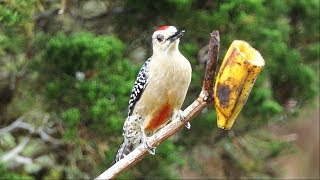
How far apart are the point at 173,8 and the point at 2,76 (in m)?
0.75

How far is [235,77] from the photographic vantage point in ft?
4.73

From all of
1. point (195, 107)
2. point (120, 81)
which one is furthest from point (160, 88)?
point (195, 107)

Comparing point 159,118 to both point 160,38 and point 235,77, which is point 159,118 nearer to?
point 160,38

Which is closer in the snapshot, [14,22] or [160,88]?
[160,88]

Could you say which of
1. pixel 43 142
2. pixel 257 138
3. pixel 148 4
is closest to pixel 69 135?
pixel 43 142

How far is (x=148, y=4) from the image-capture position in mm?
2924

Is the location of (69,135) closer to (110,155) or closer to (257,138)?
(110,155)

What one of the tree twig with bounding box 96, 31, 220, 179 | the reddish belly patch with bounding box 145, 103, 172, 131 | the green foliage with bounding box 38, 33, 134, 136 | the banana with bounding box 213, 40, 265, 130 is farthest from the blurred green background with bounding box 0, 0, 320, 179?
the banana with bounding box 213, 40, 265, 130

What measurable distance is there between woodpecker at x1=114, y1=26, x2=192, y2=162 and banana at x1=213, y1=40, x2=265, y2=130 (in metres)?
0.51

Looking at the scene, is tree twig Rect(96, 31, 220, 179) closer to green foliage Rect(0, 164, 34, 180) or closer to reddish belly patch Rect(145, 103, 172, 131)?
reddish belly patch Rect(145, 103, 172, 131)

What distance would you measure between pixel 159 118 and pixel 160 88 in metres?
0.10

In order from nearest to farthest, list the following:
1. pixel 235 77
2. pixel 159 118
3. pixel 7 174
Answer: pixel 235 77 → pixel 159 118 → pixel 7 174

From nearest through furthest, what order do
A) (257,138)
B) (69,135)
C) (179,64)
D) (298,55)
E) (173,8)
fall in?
(179,64), (69,135), (173,8), (298,55), (257,138)

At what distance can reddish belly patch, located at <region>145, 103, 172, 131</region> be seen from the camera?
2120 mm
